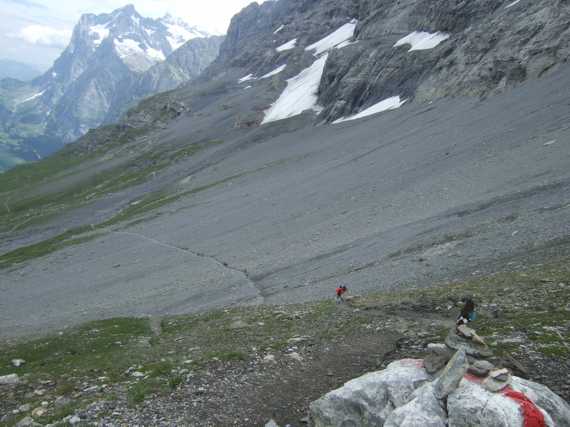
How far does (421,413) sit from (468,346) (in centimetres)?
308

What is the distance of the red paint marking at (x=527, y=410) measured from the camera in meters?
9.55

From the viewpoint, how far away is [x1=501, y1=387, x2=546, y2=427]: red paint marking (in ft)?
31.3

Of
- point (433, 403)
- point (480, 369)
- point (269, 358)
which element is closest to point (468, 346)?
point (480, 369)

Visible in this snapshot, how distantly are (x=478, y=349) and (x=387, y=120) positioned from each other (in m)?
80.7

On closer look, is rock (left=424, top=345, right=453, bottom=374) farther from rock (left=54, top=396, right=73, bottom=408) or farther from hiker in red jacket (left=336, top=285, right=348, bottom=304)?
rock (left=54, top=396, right=73, bottom=408)

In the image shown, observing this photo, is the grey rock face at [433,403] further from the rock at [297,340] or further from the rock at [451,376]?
the rock at [297,340]

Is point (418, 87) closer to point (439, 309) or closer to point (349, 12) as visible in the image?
point (439, 309)

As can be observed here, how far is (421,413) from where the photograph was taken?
34.0ft

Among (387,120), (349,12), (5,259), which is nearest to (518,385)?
(387,120)

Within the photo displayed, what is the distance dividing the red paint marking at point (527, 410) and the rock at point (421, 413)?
151 centimetres

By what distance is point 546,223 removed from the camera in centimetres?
2902

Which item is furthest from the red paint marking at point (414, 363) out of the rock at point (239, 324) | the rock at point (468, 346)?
the rock at point (239, 324)

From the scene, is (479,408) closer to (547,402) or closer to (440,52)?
(547,402)

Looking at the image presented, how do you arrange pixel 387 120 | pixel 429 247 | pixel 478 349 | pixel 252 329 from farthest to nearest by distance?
pixel 387 120 < pixel 429 247 < pixel 252 329 < pixel 478 349
